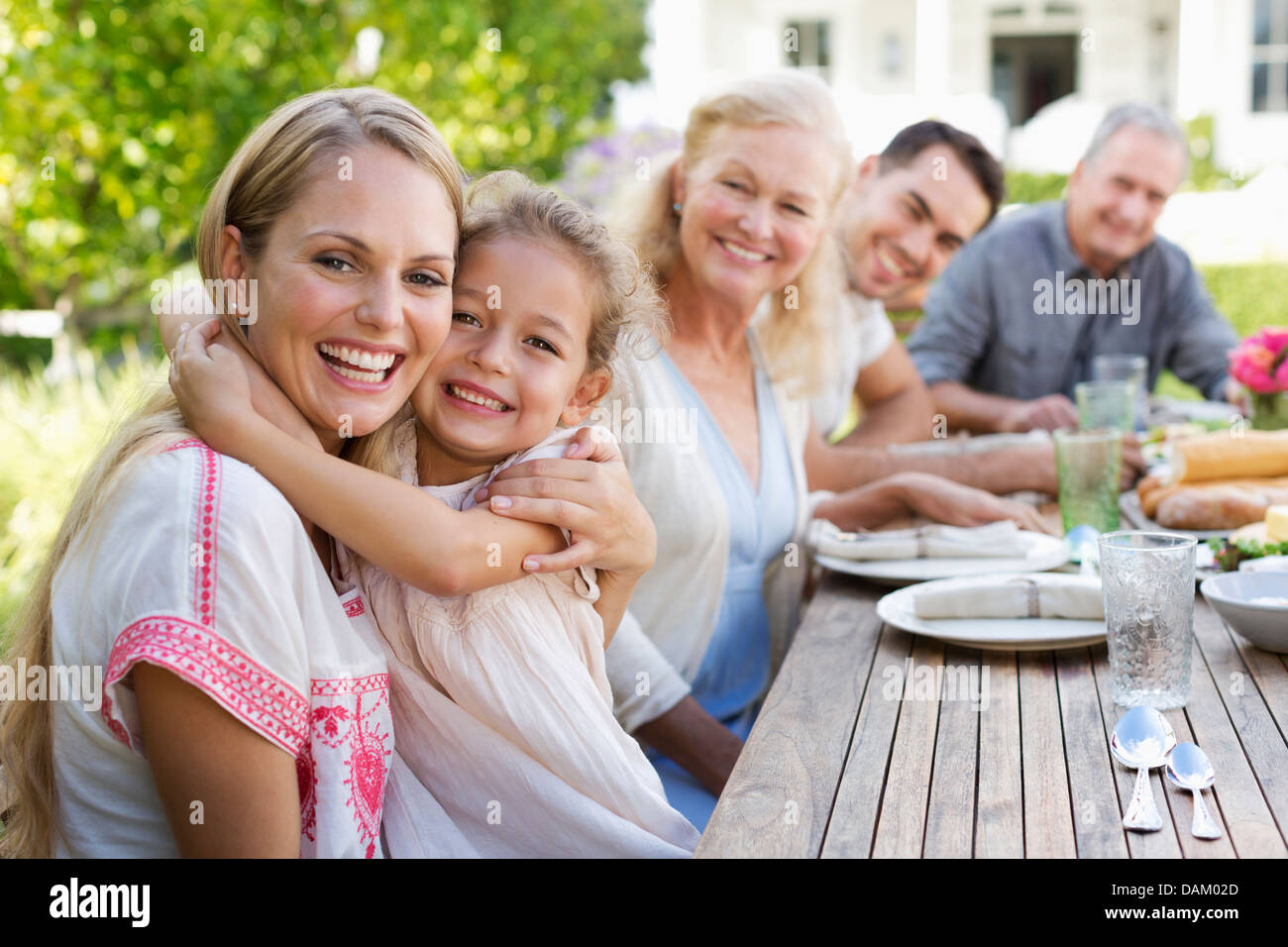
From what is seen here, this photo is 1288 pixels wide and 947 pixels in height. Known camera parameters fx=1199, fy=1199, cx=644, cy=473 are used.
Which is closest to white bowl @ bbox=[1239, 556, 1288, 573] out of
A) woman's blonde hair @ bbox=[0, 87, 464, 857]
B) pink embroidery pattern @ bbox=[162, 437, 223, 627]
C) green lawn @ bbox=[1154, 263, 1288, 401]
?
woman's blonde hair @ bbox=[0, 87, 464, 857]

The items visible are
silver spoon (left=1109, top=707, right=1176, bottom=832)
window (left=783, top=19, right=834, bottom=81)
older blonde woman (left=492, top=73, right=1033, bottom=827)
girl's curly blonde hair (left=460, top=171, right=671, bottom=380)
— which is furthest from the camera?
window (left=783, top=19, right=834, bottom=81)

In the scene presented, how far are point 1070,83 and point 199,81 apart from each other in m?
15.5

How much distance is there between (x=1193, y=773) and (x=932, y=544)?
1.11 meters

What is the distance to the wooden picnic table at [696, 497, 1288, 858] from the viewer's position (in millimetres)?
1441

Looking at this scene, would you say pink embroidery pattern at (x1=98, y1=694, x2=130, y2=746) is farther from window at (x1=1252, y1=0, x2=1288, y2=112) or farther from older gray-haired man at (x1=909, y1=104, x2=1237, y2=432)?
window at (x1=1252, y1=0, x2=1288, y2=112)

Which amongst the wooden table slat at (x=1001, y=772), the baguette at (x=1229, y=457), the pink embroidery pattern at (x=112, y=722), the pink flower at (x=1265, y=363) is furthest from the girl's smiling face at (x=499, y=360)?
the pink flower at (x=1265, y=363)

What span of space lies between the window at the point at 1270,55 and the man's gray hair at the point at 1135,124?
12285mm

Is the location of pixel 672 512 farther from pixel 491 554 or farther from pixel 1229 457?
pixel 1229 457

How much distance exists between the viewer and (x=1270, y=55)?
1534cm

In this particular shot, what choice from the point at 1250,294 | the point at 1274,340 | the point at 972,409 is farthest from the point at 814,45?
the point at 1274,340

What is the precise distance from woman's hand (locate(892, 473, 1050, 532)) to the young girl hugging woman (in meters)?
1.31

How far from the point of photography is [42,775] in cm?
157
